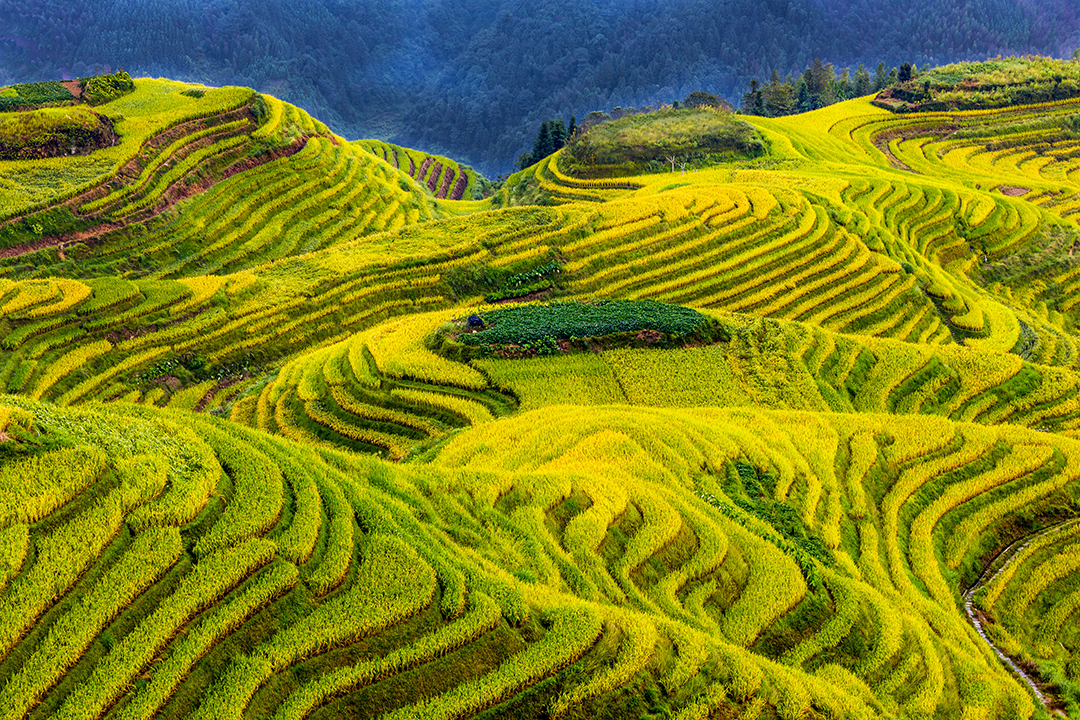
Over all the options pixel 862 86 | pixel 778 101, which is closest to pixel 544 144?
pixel 778 101

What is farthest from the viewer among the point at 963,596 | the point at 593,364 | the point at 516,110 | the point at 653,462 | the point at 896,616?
the point at 516,110

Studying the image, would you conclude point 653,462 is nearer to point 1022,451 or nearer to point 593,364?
point 593,364

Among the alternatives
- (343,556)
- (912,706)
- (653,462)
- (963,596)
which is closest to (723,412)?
(653,462)

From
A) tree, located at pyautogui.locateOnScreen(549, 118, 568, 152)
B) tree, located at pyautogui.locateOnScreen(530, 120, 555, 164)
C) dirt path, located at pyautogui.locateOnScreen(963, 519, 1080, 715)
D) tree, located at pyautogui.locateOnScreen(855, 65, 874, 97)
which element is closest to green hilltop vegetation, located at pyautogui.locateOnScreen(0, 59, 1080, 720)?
dirt path, located at pyautogui.locateOnScreen(963, 519, 1080, 715)

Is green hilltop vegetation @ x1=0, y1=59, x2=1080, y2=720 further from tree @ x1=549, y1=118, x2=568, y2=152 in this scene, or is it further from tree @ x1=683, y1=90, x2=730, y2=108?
tree @ x1=549, y1=118, x2=568, y2=152

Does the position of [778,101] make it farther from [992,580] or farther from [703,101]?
[992,580]
